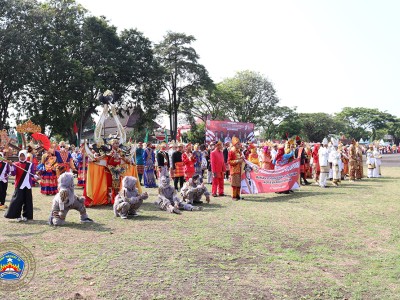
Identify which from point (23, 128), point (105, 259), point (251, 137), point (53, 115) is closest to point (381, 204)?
point (105, 259)

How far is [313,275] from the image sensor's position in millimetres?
5199

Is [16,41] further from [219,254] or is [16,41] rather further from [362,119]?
[362,119]

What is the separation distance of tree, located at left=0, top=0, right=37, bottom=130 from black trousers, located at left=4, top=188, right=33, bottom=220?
75.6ft

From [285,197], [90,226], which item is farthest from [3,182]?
[285,197]

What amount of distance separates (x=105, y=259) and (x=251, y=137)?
2629 centimetres

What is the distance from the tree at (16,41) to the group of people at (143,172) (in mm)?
14336

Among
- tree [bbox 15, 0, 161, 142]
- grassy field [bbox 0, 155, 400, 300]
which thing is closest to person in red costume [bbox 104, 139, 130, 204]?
grassy field [bbox 0, 155, 400, 300]

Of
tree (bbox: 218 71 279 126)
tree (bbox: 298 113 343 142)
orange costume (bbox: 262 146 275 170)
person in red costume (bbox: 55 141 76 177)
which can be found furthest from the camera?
tree (bbox: 298 113 343 142)

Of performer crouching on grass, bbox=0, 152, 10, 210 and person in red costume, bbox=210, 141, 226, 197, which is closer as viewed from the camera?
performer crouching on grass, bbox=0, 152, 10, 210

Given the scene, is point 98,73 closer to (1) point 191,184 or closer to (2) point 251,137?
(2) point 251,137

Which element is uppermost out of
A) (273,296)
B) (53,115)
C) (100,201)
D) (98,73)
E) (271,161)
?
(98,73)

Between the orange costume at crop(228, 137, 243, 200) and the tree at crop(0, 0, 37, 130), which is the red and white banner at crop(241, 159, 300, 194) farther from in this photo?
the tree at crop(0, 0, 37, 130)

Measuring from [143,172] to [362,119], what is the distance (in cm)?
8142

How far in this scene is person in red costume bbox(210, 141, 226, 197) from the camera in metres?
12.6
